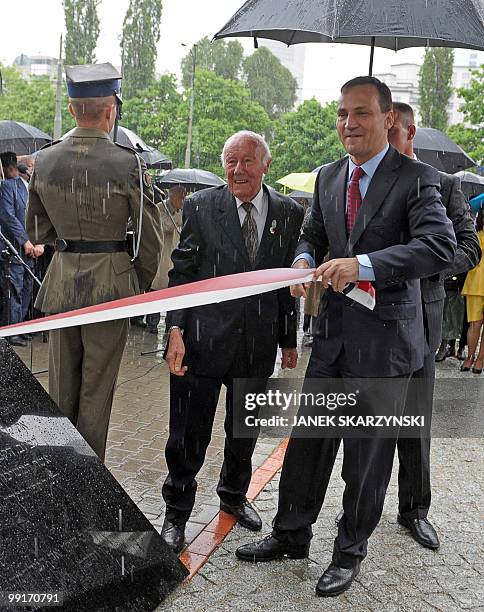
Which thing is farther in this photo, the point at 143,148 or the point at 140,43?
the point at 140,43

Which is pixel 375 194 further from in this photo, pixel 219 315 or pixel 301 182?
pixel 301 182

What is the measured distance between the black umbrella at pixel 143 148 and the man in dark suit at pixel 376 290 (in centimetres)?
608

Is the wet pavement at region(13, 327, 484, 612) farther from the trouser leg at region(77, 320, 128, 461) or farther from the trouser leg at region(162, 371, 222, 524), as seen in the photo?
the trouser leg at region(77, 320, 128, 461)

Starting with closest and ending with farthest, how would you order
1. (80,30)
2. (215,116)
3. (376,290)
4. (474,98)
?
(376,290) < (474,98) < (80,30) < (215,116)

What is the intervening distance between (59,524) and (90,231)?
1657 millimetres

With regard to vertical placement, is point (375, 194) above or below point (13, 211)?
above

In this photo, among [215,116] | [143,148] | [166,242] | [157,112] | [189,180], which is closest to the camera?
[166,242]

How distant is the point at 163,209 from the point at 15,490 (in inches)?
307

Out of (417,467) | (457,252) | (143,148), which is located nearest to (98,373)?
(417,467)

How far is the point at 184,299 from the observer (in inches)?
126

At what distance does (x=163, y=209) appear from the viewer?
33.8 ft

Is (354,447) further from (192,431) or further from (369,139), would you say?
(369,139)

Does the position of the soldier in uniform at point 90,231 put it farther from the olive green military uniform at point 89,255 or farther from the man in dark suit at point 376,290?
the man in dark suit at point 376,290

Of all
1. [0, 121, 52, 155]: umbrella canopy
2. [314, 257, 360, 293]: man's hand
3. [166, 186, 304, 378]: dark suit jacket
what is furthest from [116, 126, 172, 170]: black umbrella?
[314, 257, 360, 293]: man's hand
